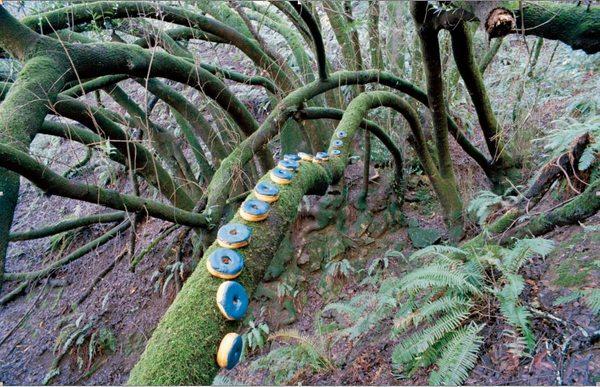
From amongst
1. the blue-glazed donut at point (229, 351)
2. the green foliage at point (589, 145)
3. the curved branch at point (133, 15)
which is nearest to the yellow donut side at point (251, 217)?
the blue-glazed donut at point (229, 351)

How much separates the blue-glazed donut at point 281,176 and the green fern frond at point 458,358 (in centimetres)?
148

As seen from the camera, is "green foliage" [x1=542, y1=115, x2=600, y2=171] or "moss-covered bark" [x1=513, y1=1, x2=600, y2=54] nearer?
"moss-covered bark" [x1=513, y1=1, x2=600, y2=54]

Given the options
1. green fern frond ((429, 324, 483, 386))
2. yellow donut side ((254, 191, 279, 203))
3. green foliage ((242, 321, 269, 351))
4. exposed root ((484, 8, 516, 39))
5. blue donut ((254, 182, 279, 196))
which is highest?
exposed root ((484, 8, 516, 39))

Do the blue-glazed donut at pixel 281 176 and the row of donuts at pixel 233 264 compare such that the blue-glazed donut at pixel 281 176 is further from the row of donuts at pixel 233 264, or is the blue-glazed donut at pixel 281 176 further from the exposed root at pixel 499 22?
the exposed root at pixel 499 22

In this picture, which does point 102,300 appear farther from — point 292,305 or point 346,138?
point 346,138

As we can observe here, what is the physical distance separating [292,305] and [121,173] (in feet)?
16.9

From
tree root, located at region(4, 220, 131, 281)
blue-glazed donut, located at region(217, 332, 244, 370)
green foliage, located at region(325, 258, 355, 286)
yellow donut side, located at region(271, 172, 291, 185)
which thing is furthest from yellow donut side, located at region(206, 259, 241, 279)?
green foliage, located at region(325, 258, 355, 286)

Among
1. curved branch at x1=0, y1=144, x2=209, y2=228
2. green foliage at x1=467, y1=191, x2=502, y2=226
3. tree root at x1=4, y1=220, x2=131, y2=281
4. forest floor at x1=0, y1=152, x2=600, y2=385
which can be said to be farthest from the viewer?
tree root at x1=4, y1=220, x2=131, y2=281

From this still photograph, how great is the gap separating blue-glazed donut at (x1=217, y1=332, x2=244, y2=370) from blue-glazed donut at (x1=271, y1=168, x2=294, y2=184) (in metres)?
1.10

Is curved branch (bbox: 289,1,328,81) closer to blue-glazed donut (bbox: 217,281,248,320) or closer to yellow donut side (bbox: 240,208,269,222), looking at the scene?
yellow donut side (bbox: 240,208,269,222)

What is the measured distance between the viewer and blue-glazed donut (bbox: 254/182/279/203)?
2217 millimetres

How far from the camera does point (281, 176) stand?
2449 mm

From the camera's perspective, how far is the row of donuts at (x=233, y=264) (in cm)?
152

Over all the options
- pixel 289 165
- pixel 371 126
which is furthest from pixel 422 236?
pixel 289 165
